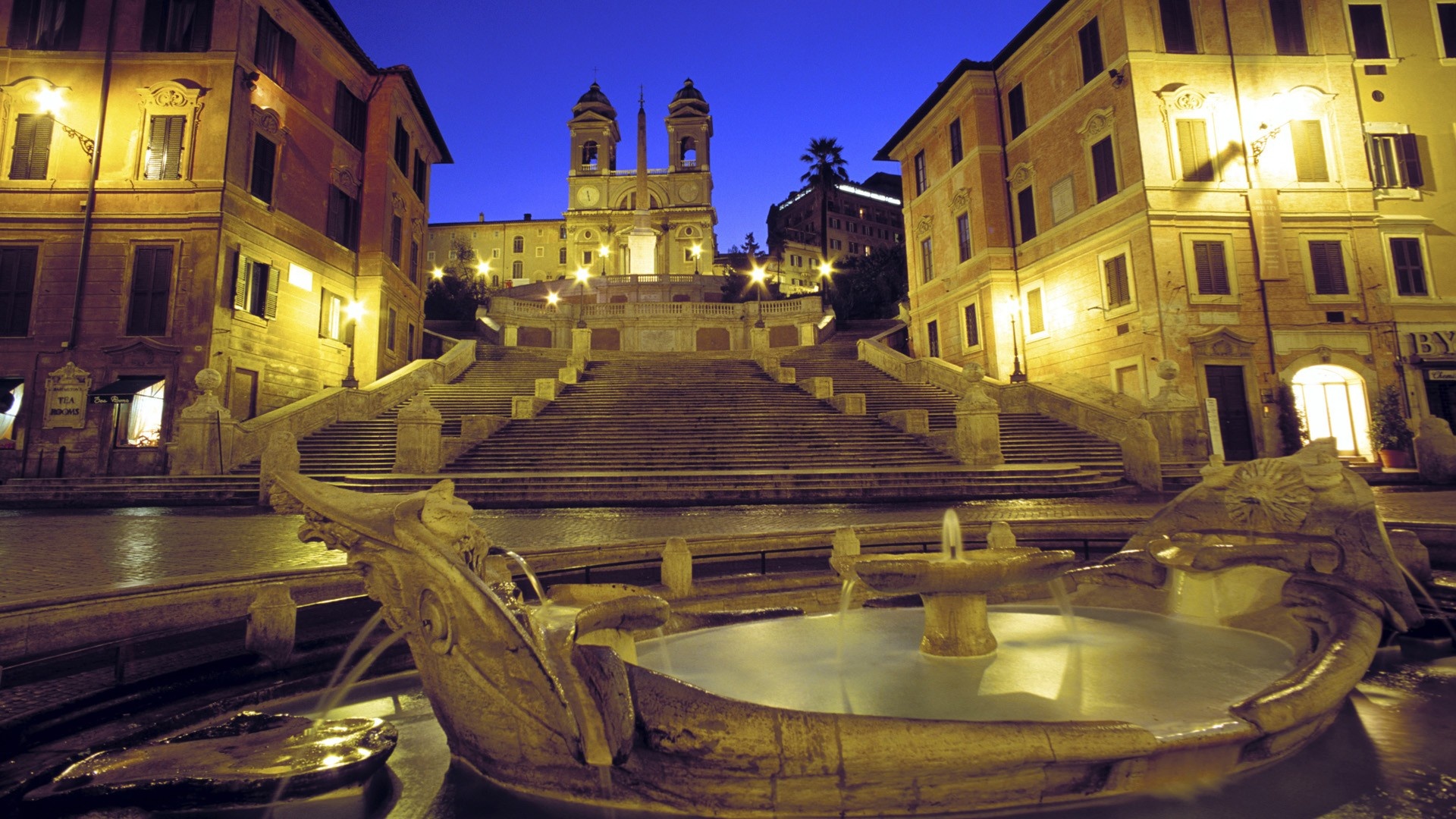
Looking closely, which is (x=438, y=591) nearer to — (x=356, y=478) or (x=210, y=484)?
(x=356, y=478)

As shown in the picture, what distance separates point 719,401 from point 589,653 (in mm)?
19097

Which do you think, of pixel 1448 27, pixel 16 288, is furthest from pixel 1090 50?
pixel 16 288

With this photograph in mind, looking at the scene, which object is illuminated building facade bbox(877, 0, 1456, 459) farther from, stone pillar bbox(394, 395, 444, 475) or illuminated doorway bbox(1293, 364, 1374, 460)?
stone pillar bbox(394, 395, 444, 475)

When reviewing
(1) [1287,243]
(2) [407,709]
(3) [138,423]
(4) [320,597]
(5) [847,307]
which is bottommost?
(2) [407,709]

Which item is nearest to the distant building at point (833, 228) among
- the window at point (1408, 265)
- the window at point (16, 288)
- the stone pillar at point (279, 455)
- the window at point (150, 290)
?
the window at point (1408, 265)

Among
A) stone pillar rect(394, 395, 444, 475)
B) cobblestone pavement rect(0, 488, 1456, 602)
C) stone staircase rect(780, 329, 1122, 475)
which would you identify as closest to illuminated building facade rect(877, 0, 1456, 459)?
stone staircase rect(780, 329, 1122, 475)

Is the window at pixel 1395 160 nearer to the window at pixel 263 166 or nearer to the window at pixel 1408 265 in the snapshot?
the window at pixel 1408 265

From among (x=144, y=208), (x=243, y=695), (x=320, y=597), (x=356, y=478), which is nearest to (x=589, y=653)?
(x=243, y=695)

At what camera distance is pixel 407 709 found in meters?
3.14

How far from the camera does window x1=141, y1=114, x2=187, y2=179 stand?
20.7m

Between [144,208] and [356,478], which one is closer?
[356,478]

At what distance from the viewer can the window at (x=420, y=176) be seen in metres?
33.3

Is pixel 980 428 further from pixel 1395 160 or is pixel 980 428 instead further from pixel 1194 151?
pixel 1395 160

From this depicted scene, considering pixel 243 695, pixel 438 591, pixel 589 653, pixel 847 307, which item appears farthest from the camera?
pixel 847 307
